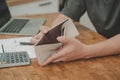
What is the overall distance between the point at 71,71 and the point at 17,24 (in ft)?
2.14

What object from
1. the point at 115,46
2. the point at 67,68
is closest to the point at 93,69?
the point at 67,68

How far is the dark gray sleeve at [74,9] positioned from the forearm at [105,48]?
48 centimetres

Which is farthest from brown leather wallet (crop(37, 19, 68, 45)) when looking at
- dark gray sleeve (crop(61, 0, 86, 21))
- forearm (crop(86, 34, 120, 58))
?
dark gray sleeve (crop(61, 0, 86, 21))

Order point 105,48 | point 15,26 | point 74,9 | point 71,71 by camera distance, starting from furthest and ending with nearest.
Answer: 1. point 74,9
2. point 15,26
3. point 105,48
4. point 71,71

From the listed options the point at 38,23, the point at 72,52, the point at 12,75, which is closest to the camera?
the point at 12,75

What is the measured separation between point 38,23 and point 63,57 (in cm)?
55

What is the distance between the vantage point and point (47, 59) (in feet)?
3.26

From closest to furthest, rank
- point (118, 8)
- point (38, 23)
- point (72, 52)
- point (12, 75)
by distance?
point (12, 75), point (72, 52), point (118, 8), point (38, 23)

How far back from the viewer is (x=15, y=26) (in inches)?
57.2

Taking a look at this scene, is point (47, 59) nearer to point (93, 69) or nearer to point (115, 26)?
point (93, 69)

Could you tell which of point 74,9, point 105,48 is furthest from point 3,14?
point 105,48

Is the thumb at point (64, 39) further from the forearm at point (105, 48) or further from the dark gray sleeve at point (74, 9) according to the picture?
the dark gray sleeve at point (74, 9)

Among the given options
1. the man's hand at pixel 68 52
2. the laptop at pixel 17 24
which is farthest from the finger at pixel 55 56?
the laptop at pixel 17 24

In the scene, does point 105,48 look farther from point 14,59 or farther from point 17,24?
point 17,24
